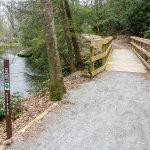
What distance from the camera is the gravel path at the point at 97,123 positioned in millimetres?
5102

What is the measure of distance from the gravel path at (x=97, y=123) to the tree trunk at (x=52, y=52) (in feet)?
1.28

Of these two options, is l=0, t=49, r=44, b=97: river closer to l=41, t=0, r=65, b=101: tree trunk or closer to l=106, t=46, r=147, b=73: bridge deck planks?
l=106, t=46, r=147, b=73: bridge deck planks

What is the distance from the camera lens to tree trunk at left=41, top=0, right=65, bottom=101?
24.2 ft

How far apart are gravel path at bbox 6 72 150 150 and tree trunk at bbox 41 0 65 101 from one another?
1.28 ft

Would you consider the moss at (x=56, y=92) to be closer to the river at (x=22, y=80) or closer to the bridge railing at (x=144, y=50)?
the bridge railing at (x=144, y=50)

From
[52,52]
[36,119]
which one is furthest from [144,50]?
[36,119]

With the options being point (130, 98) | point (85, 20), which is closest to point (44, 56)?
point (85, 20)

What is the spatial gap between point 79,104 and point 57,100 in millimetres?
587

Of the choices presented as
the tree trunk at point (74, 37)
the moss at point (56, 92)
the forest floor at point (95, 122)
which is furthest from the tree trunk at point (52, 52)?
the tree trunk at point (74, 37)

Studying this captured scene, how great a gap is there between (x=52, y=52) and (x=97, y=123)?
2.35 metres

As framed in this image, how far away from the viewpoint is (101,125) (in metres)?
5.91

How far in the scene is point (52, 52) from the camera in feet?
24.9

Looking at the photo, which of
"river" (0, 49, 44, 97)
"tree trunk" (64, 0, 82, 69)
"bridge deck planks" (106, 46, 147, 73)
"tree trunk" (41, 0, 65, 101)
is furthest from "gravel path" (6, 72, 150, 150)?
"river" (0, 49, 44, 97)

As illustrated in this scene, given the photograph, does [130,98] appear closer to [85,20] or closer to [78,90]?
[78,90]
